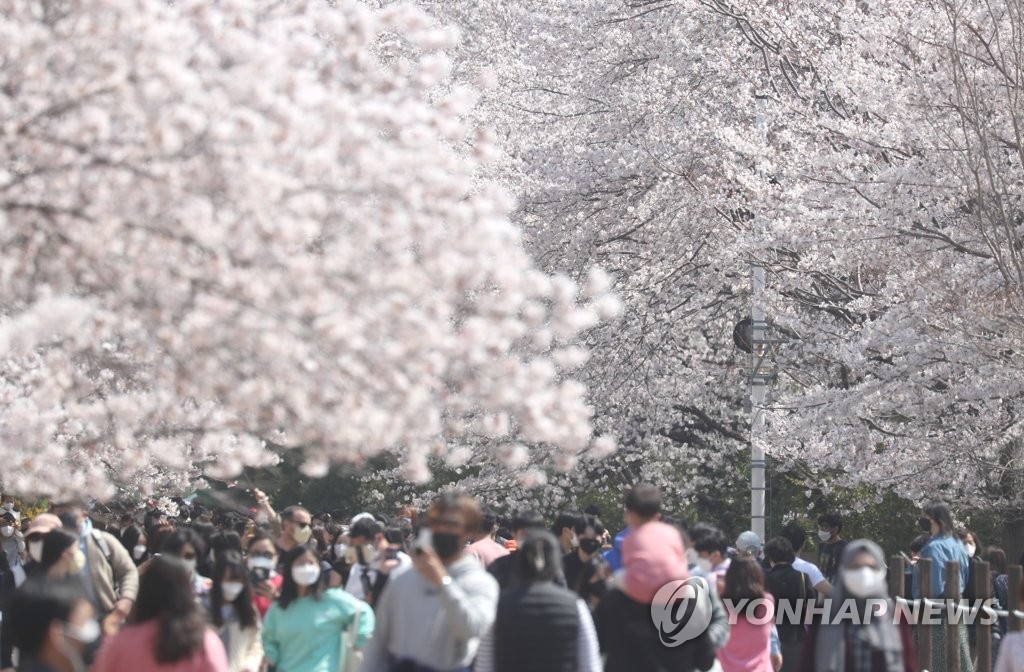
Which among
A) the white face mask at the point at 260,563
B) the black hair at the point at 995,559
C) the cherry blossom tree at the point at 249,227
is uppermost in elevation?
the cherry blossom tree at the point at 249,227

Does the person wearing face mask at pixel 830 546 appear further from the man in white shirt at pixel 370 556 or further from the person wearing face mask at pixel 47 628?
the person wearing face mask at pixel 47 628

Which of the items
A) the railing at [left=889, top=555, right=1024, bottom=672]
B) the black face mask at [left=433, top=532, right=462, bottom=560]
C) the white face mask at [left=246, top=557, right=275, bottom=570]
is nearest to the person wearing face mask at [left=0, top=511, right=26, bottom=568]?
the white face mask at [left=246, top=557, right=275, bottom=570]

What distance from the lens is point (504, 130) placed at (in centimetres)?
2616

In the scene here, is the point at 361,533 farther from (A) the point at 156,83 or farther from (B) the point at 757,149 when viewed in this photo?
(B) the point at 757,149

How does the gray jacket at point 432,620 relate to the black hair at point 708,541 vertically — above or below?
above

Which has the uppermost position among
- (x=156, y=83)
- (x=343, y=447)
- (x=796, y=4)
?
(x=796, y=4)

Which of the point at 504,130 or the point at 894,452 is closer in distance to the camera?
the point at 894,452

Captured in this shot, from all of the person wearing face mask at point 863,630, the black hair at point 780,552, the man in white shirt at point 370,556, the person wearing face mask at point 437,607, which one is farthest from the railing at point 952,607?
the person wearing face mask at point 437,607

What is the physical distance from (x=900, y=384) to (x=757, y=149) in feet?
13.2

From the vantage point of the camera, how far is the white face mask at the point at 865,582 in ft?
24.1

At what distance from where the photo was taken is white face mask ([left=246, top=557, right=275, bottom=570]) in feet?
32.7

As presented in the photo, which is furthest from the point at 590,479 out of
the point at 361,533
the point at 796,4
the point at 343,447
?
the point at 343,447

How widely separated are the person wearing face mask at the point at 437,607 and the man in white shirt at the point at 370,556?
10.3 feet

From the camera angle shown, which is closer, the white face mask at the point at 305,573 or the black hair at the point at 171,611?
the black hair at the point at 171,611
